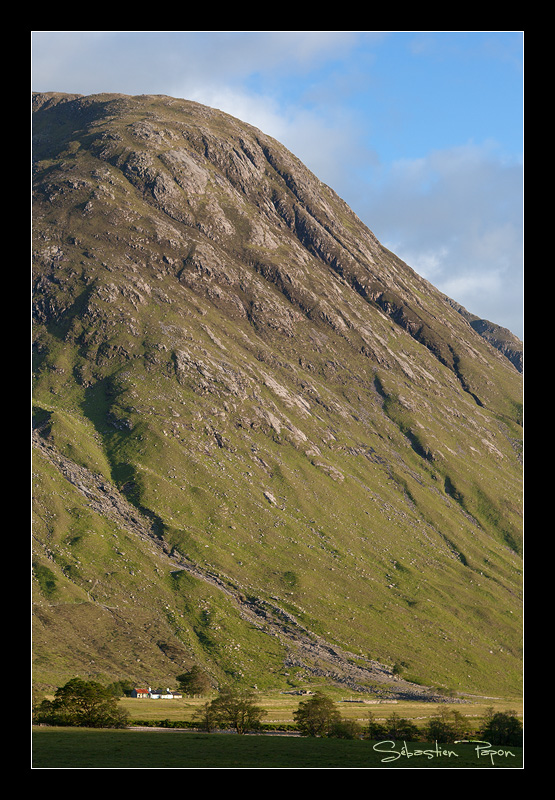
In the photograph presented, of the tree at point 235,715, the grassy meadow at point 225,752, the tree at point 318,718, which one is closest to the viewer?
Result: the grassy meadow at point 225,752

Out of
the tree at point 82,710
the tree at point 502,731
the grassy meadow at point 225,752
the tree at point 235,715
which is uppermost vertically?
the grassy meadow at point 225,752

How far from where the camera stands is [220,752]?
94062 millimetres

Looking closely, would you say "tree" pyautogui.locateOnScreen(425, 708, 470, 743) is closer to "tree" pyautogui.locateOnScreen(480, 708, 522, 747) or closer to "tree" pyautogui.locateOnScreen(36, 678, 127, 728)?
"tree" pyautogui.locateOnScreen(480, 708, 522, 747)

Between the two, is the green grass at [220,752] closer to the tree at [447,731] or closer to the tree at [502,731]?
the tree at [447,731]

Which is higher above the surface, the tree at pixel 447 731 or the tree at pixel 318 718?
the tree at pixel 318 718

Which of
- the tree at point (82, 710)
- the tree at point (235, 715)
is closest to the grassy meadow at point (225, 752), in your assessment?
the tree at point (82, 710)

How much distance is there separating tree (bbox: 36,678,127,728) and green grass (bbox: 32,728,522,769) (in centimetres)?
834

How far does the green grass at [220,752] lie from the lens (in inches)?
2670

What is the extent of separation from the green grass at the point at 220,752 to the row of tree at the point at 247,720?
1049 centimetres

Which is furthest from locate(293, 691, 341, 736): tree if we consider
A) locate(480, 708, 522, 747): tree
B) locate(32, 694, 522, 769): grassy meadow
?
locate(480, 708, 522, 747): tree

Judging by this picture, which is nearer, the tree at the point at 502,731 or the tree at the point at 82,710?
the tree at the point at 502,731

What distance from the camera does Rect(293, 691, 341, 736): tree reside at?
130 meters
